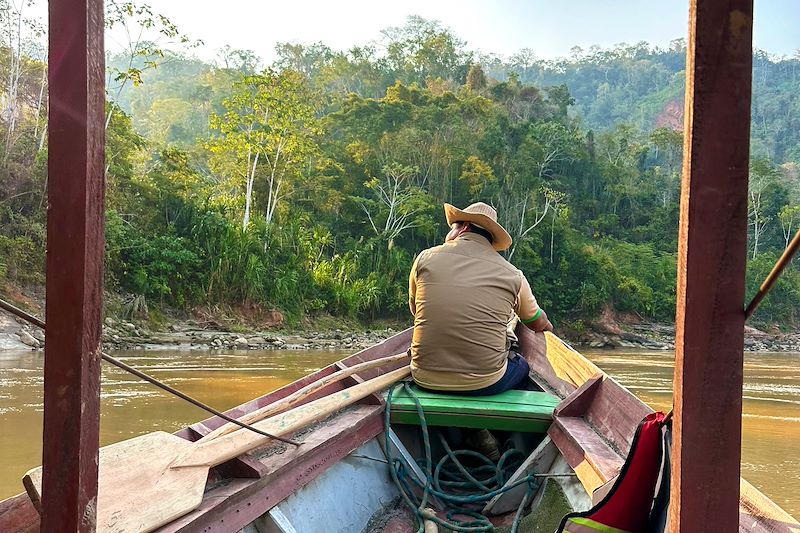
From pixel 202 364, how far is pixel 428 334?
6373mm

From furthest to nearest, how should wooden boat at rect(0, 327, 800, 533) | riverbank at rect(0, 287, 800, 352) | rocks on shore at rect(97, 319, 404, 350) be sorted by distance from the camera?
rocks on shore at rect(97, 319, 404, 350), riverbank at rect(0, 287, 800, 352), wooden boat at rect(0, 327, 800, 533)

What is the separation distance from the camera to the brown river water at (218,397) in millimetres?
4551

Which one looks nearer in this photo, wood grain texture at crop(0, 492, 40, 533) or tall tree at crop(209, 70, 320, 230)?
wood grain texture at crop(0, 492, 40, 533)

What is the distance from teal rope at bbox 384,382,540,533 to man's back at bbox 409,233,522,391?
0.65 ft

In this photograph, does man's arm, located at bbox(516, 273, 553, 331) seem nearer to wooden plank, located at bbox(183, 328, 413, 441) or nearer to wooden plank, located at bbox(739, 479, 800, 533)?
wooden plank, located at bbox(183, 328, 413, 441)

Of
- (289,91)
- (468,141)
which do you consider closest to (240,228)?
(289,91)

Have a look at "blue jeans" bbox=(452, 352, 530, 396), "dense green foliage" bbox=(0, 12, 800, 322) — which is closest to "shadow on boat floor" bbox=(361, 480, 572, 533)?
"blue jeans" bbox=(452, 352, 530, 396)

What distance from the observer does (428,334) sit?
2.82 m

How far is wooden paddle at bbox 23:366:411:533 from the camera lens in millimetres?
1341

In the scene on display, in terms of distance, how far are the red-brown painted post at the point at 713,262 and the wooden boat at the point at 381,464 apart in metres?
0.50

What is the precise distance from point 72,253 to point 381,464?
1.83 meters

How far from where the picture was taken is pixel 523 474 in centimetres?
248

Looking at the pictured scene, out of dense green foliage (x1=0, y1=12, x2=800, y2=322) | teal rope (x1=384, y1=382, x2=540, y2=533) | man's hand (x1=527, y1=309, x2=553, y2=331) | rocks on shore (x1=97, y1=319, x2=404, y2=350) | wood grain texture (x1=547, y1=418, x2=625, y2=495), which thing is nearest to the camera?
wood grain texture (x1=547, y1=418, x2=625, y2=495)

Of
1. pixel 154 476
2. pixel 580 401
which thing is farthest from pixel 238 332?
pixel 154 476
